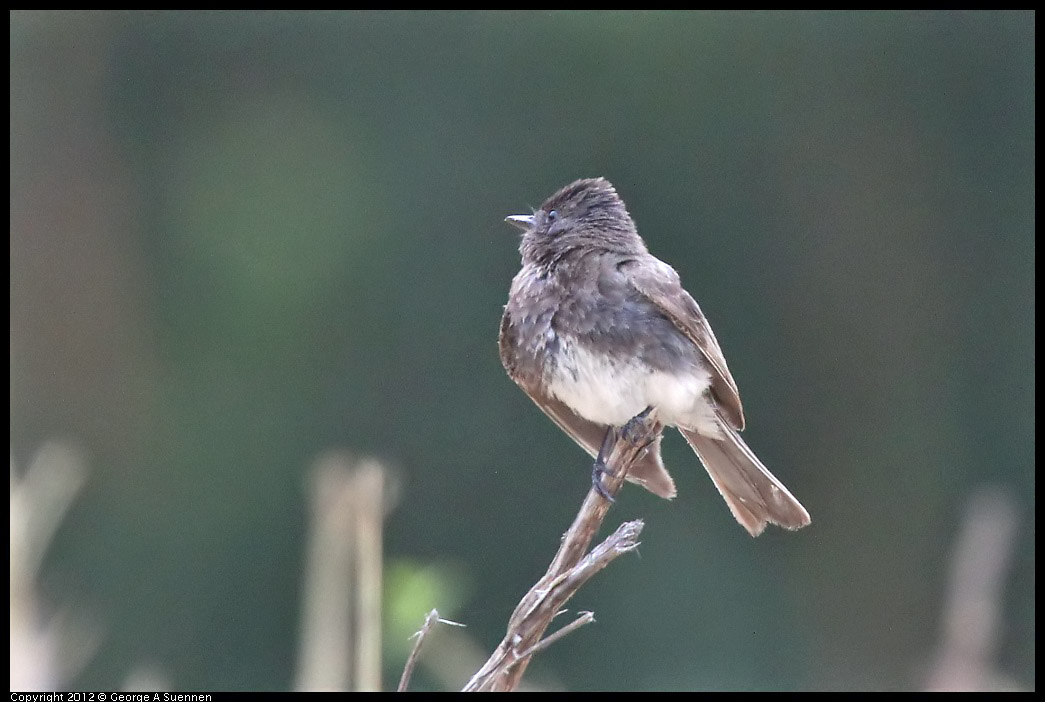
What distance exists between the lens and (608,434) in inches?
180

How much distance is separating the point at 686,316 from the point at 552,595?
1.97 meters

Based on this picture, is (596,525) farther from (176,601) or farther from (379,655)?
(176,601)

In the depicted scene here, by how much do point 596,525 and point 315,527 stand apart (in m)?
0.77

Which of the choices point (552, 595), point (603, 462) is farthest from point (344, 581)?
point (603, 462)

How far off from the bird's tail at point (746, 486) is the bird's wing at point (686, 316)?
7cm

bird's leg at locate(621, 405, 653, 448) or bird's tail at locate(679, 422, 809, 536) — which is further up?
bird's leg at locate(621, 405, 653, 448)

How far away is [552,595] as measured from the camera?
8.48 feet

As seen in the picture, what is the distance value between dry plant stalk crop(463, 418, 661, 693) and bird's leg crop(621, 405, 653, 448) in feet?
2.38

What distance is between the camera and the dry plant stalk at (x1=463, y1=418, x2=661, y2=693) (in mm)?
2420

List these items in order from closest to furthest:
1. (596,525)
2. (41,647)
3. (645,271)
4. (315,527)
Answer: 1. (41,647)
2. (315,527)
3. (596,525)
4. (645,271)

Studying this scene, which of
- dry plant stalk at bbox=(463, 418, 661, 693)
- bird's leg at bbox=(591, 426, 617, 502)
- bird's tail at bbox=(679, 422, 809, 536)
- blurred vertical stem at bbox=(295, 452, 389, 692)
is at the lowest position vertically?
bird's tail at bbox=(679, 422, 809, 536)

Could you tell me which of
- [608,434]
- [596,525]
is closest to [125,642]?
[608,434]

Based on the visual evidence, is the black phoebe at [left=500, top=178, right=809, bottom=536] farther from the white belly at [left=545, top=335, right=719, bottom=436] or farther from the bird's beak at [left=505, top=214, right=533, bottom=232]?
the bird's beak at [left=505, top=214, right=533, bottom=232]

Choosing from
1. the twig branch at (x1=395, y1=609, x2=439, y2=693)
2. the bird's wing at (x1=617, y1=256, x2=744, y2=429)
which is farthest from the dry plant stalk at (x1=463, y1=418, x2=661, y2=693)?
the bird's wing at (x1=617, y1=256, x2=744, y2=429)
